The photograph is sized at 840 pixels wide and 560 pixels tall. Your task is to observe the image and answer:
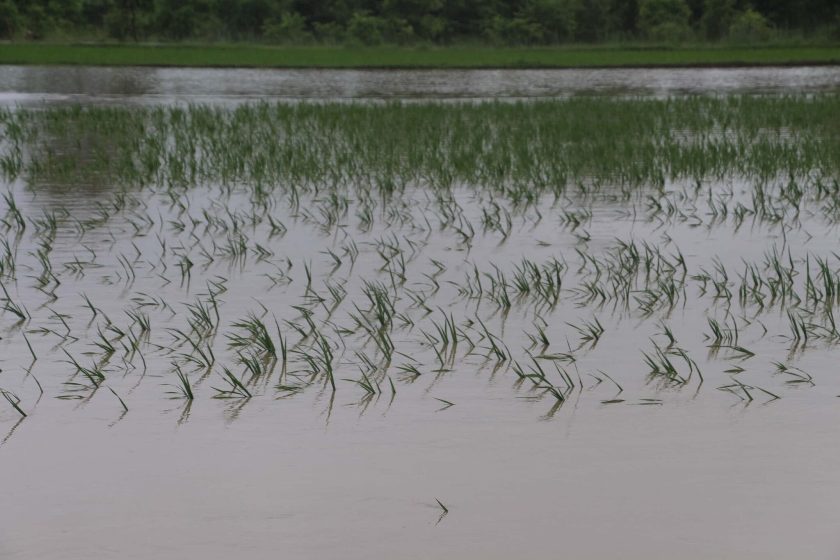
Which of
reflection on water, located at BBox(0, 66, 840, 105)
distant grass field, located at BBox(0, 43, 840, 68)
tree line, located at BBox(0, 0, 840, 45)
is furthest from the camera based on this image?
tree line, located at BBox(0, 0, 840, 45)

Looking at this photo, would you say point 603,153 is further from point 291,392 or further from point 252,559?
point 252,559

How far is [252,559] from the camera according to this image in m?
3.31

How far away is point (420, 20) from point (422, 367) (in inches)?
1782

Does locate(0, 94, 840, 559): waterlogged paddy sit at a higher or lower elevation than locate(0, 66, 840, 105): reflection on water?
lower

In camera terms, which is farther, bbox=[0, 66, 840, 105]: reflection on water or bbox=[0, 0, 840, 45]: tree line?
bbox=[0, 0, 840, 45]: tree line

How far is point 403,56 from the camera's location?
3872 centimetres

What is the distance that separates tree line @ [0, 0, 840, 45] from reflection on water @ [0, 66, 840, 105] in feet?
36.2

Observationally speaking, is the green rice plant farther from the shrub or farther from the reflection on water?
the shrub

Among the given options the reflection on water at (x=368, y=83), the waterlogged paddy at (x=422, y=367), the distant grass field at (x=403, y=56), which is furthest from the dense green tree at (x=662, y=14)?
the waterlogged paddy at (x=422, y=367)

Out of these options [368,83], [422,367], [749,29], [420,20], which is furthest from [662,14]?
[422,367]

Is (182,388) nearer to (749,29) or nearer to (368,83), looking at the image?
(368,83)

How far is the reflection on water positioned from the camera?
2538cm

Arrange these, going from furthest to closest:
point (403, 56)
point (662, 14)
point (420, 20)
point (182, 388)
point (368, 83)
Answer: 1. point (420, 20)
2. point (662, 14)
3. point (403, 56)
4. point (368, 83)
5. point (182, 388)

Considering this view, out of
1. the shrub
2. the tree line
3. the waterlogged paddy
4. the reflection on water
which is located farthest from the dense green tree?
the waterlogged paddy
